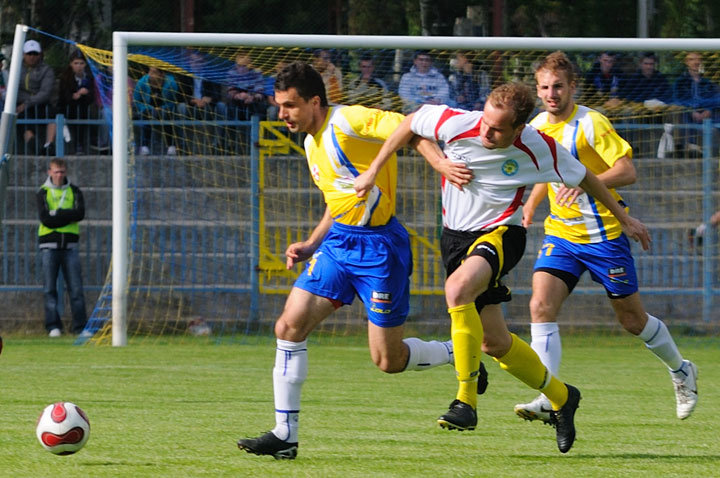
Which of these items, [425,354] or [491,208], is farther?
[425,354]

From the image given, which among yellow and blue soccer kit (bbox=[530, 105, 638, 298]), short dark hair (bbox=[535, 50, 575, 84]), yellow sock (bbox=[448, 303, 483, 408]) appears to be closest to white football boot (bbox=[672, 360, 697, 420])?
yellow and blue soccer kit (bbox=[530, 105, 638, 298])

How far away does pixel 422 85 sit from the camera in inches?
517

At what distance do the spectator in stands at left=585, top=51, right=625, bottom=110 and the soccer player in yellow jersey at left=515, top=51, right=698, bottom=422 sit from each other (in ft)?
20.5

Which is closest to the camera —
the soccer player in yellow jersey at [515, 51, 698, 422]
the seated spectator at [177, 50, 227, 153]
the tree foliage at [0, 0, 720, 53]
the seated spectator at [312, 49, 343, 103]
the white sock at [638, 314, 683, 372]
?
the soccer player in yellow jersey at [515, 51, 698, 422]

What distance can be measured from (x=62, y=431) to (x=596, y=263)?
11.3 feet

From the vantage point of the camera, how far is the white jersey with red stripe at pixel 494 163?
238 inches

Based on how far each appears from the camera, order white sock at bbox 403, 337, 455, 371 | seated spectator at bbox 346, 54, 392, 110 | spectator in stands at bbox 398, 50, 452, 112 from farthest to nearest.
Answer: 1. spectator in stands at bbox 398, 50, 452, 112
2. seated spectator at bbox 346, 54, 392, 110
3. white sock at bbox 403, 337, 455, 371

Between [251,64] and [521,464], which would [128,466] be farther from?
[251,64]

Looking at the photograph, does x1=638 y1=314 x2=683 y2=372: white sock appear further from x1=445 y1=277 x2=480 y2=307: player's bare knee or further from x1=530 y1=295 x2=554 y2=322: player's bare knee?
x1=445 y1=277 x2=480 y2=307: player's bare knee

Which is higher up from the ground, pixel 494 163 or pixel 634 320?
pixel 494 163

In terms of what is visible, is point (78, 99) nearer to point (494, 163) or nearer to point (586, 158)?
point (586, 158)

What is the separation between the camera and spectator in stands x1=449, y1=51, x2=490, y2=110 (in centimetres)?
1310

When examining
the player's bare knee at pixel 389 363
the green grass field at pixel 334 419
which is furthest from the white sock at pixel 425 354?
the green grass field at pixel 334 419

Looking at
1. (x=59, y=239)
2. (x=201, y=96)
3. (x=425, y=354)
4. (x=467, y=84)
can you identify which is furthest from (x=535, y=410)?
A: (x=201, y=96)
